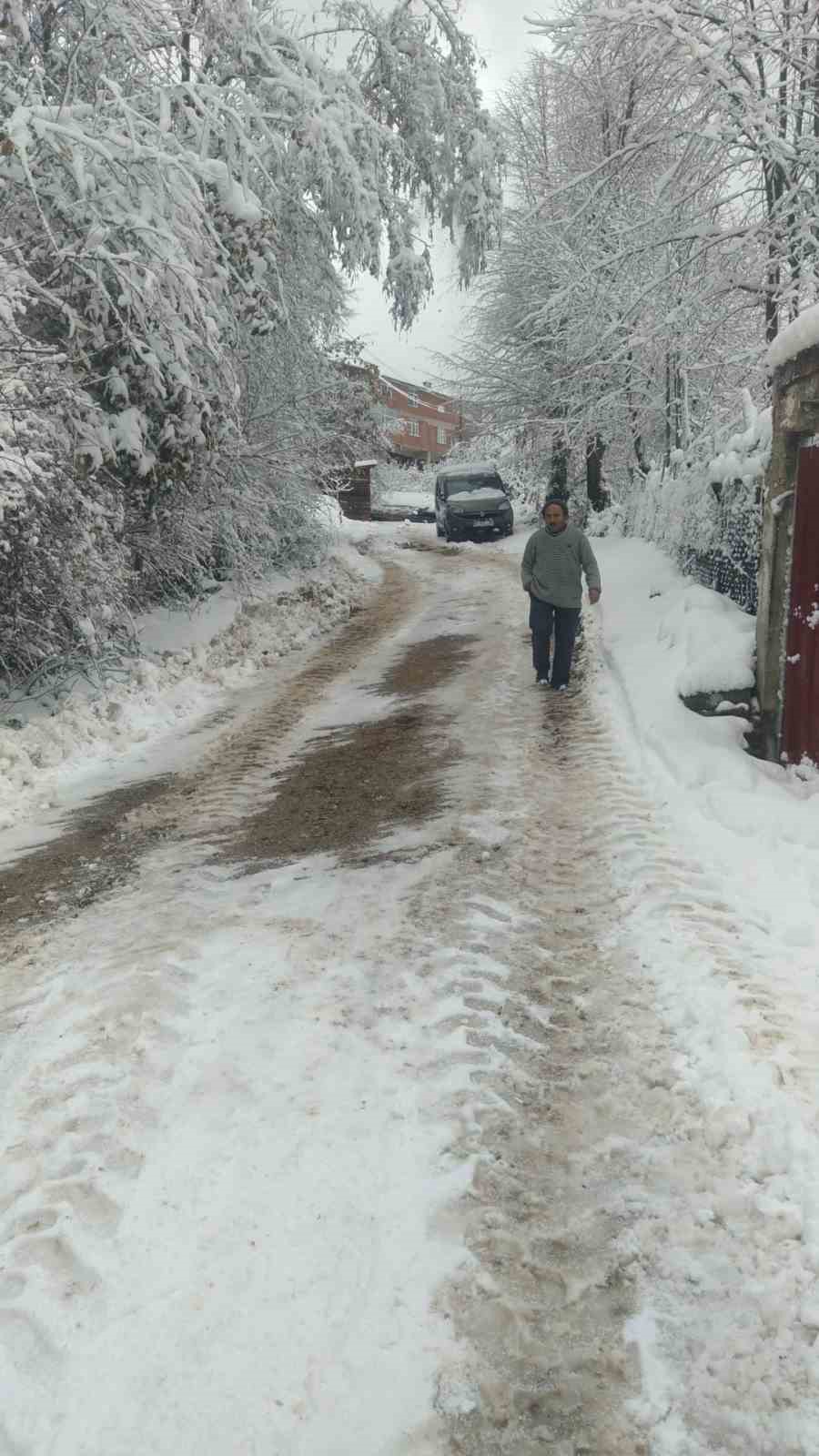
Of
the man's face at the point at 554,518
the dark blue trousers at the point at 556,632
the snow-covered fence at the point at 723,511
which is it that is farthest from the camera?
the dark blue trousers at the point at 556,632

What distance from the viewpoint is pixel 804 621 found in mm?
4910

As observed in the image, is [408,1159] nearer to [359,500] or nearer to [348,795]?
[348,795]

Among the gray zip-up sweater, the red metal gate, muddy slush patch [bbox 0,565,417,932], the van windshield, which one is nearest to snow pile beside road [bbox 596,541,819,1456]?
the red metal gate

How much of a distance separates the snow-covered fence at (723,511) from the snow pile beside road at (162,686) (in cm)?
496

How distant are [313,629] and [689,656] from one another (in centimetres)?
677

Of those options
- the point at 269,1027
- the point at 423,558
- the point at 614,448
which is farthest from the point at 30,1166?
the point at 614,448

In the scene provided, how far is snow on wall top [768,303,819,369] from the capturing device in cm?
469

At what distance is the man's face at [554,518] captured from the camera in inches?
289

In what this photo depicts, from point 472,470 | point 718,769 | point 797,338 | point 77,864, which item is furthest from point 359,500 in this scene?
point 77,864

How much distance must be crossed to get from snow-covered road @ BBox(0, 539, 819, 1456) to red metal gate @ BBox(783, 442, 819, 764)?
3.43 ft

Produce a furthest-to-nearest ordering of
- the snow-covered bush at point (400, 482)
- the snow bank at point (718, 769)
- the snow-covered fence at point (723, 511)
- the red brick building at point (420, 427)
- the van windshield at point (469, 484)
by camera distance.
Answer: the red brick building at point (420, 427), the snow-covered bush at point (400, 482), the van windshield at point (469, 484), the snow-covered fence at point (723, 511), the snow bank at point (718, 769)

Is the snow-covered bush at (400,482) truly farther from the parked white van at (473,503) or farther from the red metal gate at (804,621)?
the red metal gate at (804,621)

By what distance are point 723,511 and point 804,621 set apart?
3.08 m

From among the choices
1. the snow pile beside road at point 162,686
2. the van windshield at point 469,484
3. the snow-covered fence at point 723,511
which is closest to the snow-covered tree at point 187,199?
the snow pile beside road at point 162,686
